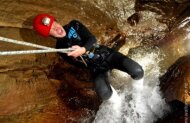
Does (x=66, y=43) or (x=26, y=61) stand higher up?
(x=66, y=43)

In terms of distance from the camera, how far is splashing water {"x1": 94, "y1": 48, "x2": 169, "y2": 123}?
6117 mm

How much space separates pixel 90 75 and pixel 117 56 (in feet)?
3.55

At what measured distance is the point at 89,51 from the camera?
552 centimetres

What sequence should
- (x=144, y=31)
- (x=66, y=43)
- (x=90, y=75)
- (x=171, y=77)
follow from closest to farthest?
(x=66, y=43), (x=171, y=77), (x=90, y=75), (x=144, y=31)

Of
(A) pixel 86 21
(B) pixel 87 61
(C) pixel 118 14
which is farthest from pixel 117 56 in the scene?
(C) pixel 118 14

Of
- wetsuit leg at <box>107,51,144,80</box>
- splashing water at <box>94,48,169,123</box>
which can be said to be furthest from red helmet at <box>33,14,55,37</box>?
splashing water at <box>94,48,169,123</box>

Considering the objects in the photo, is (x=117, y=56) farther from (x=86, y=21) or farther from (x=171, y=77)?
(x=86, y=21)

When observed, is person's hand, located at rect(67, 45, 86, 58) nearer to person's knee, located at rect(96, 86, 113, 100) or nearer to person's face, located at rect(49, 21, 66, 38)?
person's face, located at rect(49, 21, 66, 38)

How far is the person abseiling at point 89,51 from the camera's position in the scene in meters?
5.21

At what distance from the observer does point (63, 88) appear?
616cm

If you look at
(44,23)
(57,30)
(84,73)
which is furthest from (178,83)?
(44,23)

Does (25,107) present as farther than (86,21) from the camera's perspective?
No

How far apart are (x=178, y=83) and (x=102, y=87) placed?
144 cm

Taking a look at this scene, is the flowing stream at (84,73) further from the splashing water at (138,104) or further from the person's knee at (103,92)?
the person's knee at (103,92)
